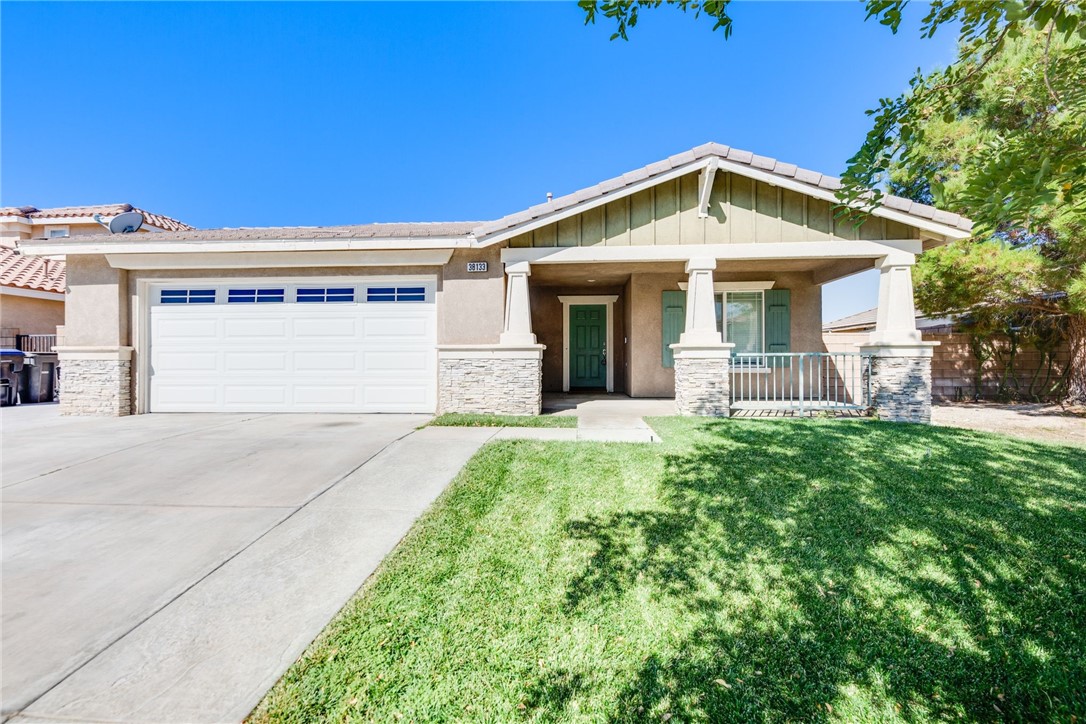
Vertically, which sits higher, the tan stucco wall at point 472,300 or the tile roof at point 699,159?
the tile roof at point 699,159

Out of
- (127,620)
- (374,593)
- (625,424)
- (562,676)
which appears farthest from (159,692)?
(625,424)

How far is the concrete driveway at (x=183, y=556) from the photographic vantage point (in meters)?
1.83

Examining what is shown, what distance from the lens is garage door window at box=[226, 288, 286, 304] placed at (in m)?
8.20

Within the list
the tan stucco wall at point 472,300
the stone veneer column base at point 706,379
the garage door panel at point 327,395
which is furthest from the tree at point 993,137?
the garage door panel at point 327,395

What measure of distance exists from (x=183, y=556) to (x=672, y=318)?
9.03 m

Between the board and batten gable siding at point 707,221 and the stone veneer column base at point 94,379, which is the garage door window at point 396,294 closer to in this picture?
the board and batten gable siding at point 707,221

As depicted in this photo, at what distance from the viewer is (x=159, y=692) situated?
69.8 inches

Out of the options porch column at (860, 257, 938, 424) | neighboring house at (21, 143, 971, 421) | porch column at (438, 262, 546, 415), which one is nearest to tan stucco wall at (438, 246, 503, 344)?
neighboring house at (21, 143, 971, 421)

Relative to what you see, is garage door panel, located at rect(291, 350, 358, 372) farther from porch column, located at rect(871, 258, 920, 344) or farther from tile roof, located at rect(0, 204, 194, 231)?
tile roof, located at rect(0, 204, 194, 231)

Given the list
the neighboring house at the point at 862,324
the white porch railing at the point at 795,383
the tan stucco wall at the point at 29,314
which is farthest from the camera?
the neighboring house at the point at 862,324

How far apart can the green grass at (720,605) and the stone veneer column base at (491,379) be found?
138 inches

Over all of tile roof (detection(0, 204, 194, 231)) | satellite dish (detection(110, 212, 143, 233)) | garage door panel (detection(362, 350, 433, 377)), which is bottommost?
garage door panel (detection(362, 350, 433, 377))

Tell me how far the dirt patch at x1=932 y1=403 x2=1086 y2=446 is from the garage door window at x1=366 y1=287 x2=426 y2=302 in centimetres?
910

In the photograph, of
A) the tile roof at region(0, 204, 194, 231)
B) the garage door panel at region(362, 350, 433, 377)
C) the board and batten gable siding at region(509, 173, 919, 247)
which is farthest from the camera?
the tile roof at region(0, 204, 194, 231)
